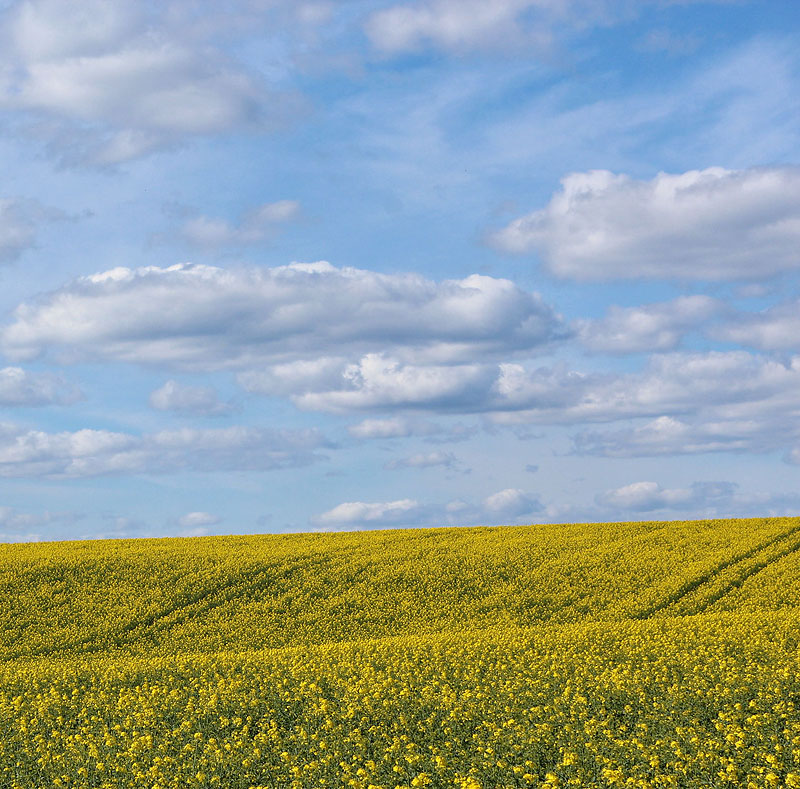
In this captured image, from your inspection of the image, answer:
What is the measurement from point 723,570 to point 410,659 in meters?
17.8

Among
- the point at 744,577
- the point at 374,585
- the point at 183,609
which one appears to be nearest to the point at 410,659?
the point at 374,585

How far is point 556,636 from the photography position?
75.3 ft

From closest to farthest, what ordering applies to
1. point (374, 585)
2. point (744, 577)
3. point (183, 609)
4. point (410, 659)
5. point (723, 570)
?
point (410, 659)
point (183, 609)
point (374, 585)
point (744, 577)
point (723, 570)

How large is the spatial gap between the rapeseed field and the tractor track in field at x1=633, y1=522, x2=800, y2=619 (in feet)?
0.32

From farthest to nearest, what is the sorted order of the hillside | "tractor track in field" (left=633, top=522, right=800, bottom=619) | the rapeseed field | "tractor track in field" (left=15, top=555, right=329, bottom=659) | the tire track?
the tire track → "tractor track in field" (left=633, top=522, right=800, bottom=619) → the hillside → "tractor track in field" (left=15, top=555, right=329, bottom=659) → the rapeseed field

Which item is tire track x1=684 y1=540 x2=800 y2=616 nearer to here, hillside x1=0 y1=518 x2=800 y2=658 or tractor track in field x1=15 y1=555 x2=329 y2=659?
hillside x1=0 y1=518 x2=800 y2=658

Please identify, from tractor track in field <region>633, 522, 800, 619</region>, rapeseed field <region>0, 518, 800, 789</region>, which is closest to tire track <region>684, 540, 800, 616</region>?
tractor track in field <region>633, 522, 800, 619</region>

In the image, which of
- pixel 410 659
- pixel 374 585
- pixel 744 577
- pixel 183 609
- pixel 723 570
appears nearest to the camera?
pixel 410 659

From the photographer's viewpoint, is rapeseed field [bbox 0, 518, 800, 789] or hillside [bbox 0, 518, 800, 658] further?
→ hillside [bbox 0, 518, 800, 658]

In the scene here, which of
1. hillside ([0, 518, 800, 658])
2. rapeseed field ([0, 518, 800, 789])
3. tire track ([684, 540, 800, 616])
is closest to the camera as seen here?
rapeseed field ([0, 518, 800, 789])

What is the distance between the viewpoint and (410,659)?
20.4 meters

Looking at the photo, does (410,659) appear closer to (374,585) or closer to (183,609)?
(374,585)

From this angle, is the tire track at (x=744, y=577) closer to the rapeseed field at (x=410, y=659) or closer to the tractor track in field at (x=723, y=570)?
the tractor track in field at (x=723, y=570)

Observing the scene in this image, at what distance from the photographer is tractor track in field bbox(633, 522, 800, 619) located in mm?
29219
